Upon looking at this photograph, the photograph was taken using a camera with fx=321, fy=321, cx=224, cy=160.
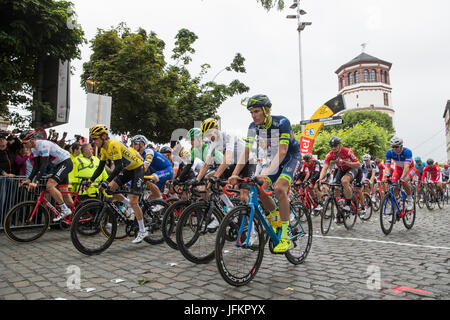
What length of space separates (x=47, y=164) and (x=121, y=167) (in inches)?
91.3

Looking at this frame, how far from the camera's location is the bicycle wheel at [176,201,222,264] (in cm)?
458

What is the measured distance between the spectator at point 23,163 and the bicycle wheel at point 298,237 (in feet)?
21.7

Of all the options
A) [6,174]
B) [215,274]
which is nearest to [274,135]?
[215,274]

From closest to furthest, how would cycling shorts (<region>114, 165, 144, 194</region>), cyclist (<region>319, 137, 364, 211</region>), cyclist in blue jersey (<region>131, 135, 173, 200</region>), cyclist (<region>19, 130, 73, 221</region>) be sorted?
cycling shorts (<region>114, 165, 144, 194</region>) < cyclist (<region>19, 130, 73, 221</region>) < cyclist in blue jersey (<region>131, 135, 173, 200</region>) < cyclist (<region>319, 137, 364, 211</region>)

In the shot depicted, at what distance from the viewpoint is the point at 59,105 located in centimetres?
1166

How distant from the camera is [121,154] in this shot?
5.74 metres

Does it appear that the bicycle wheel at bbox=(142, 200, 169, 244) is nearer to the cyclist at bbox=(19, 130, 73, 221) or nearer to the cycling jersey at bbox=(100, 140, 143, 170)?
the cycling jersey at bbox=(100, 140, 143, 170)

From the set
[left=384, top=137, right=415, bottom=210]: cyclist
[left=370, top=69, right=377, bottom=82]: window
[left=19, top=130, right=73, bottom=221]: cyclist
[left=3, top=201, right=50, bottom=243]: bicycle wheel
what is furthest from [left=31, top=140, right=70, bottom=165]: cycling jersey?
[left=370, top=69, right=377, bottom=82]: window

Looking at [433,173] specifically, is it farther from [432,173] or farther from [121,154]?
[121,154]

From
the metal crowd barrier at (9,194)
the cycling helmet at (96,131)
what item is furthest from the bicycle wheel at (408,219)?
the metal crowd barrier at (9,194)

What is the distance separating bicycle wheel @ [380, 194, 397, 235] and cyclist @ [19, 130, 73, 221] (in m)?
7.00

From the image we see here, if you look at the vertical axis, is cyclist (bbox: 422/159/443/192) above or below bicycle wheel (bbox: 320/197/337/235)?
above

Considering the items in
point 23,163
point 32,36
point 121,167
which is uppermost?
point 32,36
